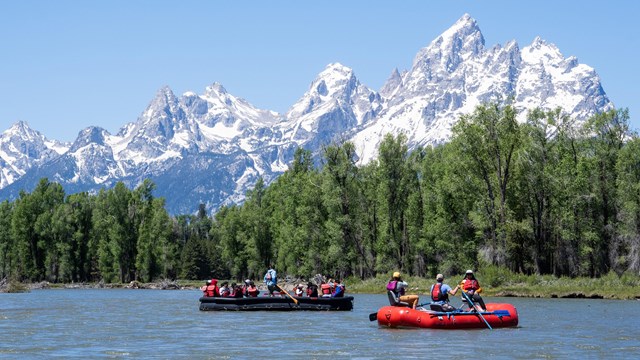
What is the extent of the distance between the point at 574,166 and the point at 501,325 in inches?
1675

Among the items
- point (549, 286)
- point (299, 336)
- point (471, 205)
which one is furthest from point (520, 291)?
point (299, 336)

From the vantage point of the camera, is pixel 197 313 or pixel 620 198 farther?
pixel 620 198

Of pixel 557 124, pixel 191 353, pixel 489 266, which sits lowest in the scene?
pixel 191 353

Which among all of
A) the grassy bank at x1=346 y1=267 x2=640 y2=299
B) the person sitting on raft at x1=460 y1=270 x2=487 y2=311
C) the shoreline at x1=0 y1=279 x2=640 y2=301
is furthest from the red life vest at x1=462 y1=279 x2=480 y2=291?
the grassy bank at x1=346 y1=267 x2=640 y2=299

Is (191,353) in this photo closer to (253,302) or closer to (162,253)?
(253,302)

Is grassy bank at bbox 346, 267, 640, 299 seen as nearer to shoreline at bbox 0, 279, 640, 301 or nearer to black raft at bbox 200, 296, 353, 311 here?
shoreline at bbox 0, 279, 640, 301

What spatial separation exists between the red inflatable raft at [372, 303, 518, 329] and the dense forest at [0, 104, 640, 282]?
35.6m

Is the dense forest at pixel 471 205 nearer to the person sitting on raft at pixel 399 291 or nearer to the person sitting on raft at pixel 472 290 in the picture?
the person sitting on raft at pixel 399 291

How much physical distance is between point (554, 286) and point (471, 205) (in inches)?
Result: 548

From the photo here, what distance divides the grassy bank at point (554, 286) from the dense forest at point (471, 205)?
3.01 meters

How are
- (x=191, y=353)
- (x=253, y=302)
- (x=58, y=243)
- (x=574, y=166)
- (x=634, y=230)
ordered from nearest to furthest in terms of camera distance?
(x=191, y=353) → (x=253, y=302) → (x=634, y=230) → (x=574, y=166) → (x=58, y=243)

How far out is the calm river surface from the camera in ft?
106

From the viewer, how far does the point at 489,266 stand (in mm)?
74625

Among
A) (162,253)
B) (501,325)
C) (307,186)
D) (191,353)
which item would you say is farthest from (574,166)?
(162,253)
